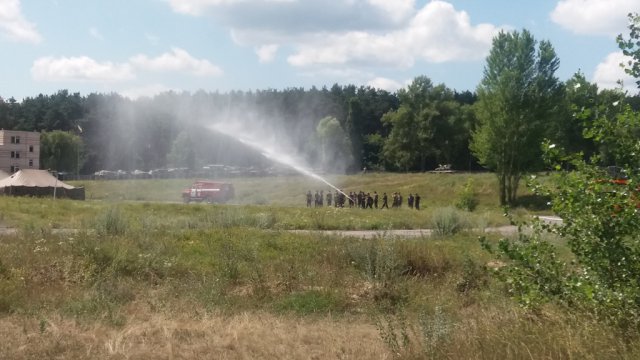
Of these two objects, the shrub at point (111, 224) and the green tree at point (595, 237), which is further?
the shrub at point (111, 224)

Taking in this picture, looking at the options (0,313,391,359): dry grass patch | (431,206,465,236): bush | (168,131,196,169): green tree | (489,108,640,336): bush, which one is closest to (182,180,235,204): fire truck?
(431,206,465,236): bush

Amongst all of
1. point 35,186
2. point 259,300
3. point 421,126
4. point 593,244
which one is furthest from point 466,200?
point 421,126

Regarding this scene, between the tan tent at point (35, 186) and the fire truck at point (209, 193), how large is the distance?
29.5ft

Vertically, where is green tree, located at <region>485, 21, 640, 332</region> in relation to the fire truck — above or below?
above

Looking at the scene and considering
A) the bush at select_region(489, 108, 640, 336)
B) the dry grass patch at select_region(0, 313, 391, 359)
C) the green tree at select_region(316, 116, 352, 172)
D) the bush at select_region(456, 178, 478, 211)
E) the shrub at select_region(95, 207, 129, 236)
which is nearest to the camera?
the bush at select_region(489, 108, 640, 336)

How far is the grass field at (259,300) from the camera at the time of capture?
6.43 m

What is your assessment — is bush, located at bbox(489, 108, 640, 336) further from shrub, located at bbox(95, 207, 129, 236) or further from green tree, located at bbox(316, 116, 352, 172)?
green tree, located at bbox(316, 116, 352, 172)

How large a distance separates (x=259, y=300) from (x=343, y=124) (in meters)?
113

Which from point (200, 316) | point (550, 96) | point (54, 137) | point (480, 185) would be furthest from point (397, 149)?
point (200, 316)

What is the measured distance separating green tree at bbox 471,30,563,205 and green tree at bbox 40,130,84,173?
80.3 m

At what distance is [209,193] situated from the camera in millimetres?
54219

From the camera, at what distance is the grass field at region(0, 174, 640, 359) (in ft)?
21.1

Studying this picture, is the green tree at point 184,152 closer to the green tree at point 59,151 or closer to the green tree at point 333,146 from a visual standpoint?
the green tree at point 59,151

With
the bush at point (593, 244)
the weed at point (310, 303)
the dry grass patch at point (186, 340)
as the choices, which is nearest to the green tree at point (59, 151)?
the weed at point (310, 303)
